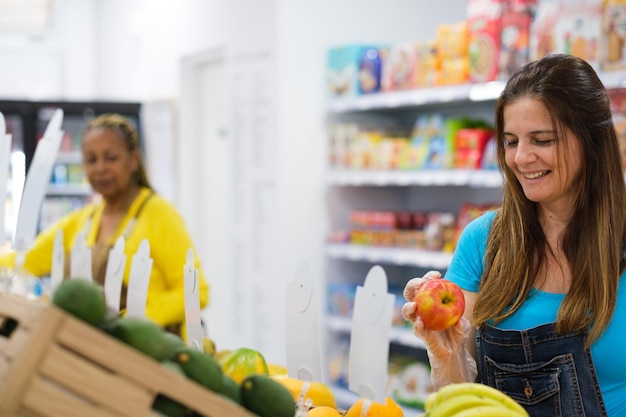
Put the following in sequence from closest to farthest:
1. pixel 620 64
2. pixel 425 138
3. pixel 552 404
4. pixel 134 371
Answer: pixel 134 371 < pixel 552 404 < pixel 620 64 < pixel 425 138

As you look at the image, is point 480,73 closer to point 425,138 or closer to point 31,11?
point 425,138

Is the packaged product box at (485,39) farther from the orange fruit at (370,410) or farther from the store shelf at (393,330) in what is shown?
the orange fruit at (370,410)

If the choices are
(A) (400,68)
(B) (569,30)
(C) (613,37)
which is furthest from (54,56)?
(C) (613,37)

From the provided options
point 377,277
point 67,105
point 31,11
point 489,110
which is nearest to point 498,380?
point 377,277

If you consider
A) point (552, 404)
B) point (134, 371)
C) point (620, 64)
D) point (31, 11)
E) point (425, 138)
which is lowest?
point (552, 404)

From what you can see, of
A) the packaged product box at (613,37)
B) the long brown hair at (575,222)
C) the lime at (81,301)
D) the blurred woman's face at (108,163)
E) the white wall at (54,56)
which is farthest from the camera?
the white wall at (54,56)

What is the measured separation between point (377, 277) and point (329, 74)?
12.5 ft

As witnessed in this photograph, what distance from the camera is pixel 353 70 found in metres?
5.14

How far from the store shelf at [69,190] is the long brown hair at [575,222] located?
627cm

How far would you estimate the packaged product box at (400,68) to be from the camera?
4797 mm

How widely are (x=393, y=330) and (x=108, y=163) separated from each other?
6.34 ft

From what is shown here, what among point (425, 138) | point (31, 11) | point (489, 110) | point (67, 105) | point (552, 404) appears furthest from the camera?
point (31, 11)

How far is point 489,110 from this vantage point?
16.6 ft

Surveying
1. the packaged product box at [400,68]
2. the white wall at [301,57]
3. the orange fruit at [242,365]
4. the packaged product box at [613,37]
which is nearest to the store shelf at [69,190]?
the white wall at [301,57]
